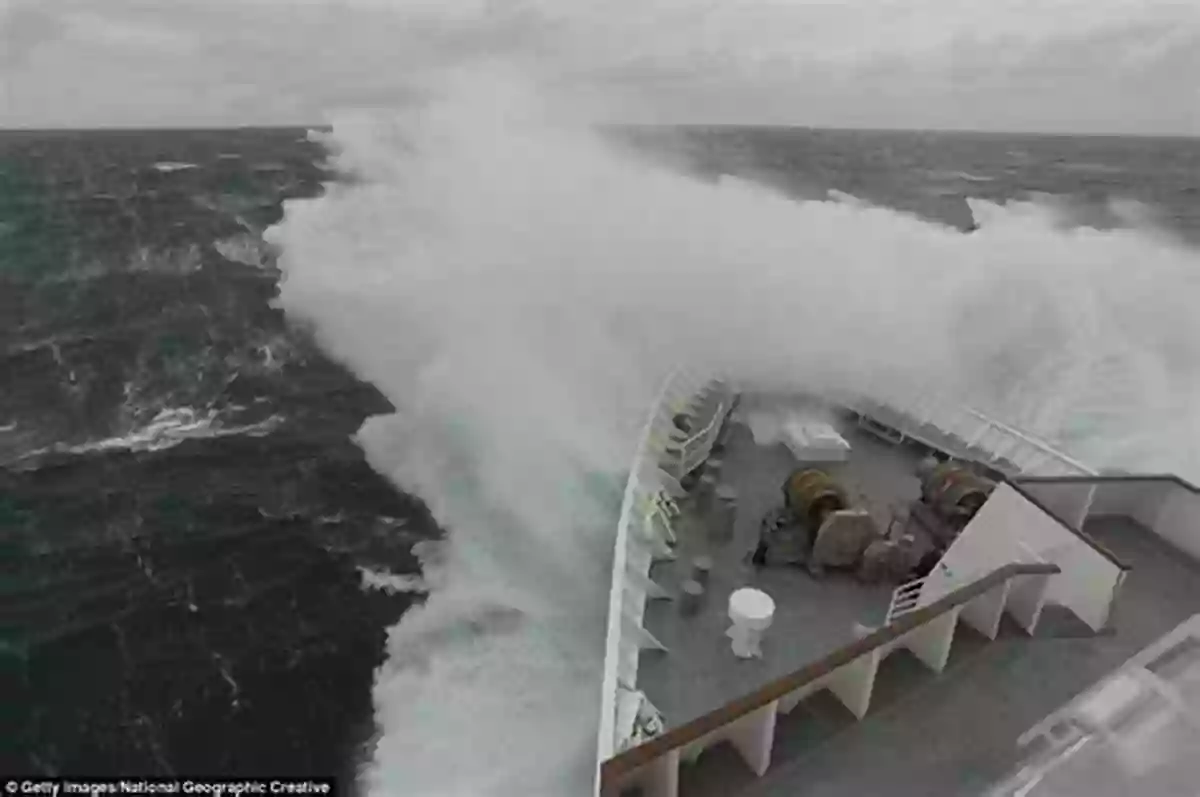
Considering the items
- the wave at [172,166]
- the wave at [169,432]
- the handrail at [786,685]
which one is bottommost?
the wave at [169,432]

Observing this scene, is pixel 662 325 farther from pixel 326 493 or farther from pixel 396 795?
pixel 396 795

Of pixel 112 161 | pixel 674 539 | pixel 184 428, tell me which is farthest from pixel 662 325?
pixel 112 161

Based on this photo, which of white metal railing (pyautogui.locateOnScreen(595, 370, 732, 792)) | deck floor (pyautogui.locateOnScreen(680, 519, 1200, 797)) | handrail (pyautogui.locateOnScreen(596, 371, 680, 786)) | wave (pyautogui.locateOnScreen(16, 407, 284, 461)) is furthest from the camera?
wave (pyautogui.locateOnScreen(16, 407, 284, 461))

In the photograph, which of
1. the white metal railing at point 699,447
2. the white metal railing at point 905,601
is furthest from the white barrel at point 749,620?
the white metal railing at point 699,447

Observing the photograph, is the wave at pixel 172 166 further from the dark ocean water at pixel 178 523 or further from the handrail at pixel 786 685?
the handrail at pixel 786 685

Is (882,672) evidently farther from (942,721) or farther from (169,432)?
(169,432)

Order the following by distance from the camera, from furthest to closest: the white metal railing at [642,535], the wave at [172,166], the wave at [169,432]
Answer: the wave at [172,166], the wave at [169,432], the white metal railing at [642,535]

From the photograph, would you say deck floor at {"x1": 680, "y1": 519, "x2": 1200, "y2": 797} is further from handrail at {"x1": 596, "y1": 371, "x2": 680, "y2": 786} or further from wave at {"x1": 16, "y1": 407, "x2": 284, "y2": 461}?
wave at {"x1": 16, "y1": 407, "x2": 284, "y2": 461}

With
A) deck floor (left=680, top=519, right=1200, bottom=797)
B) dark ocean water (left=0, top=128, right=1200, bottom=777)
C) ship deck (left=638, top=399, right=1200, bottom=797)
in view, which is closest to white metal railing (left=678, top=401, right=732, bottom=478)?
ship deck (left=638, top=399, right=1200, bottom=797)
